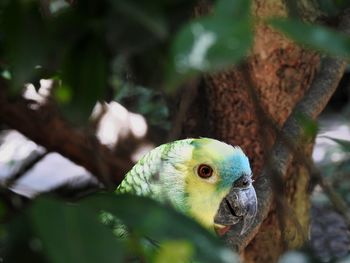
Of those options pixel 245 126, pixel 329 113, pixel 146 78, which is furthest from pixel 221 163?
pixel 329 113

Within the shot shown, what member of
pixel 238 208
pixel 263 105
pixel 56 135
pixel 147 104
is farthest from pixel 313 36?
pixel 147 104

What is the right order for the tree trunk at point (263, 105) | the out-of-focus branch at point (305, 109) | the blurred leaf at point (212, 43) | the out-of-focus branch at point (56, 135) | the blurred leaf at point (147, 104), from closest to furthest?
the blurred leaf at point (212, 43) → the out-of-focus branch at point (305, 109) → the tree trunk at point (263, 105) → the out-of-focus branch at point (56, 135) → the blurred leaf at point (147, 104)

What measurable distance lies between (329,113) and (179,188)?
6.94 ft

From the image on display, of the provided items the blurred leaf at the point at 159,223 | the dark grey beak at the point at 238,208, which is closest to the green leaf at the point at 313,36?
the blurred leaf at the point at 159,223

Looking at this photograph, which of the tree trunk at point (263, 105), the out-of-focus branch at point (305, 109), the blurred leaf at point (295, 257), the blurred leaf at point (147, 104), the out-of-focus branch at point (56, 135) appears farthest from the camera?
the blurred leaf at point (147, 104)

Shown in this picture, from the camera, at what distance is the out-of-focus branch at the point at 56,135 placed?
1706 millimetres

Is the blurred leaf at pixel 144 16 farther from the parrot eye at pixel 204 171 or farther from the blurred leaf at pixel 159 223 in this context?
Answer: the parrot eye at pixel 204 171

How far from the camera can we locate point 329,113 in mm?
3295

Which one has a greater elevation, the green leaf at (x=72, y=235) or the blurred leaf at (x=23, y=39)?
the blurred leaf at (x=23, y=39)

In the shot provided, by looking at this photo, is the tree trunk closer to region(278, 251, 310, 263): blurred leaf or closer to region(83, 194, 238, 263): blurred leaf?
region(278, 251, 310, 263): blurred leaf

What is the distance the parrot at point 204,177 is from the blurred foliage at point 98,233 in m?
0.96

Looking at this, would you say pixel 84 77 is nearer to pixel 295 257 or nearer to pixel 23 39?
pixel 23 39

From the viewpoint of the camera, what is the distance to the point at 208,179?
1.34 metres

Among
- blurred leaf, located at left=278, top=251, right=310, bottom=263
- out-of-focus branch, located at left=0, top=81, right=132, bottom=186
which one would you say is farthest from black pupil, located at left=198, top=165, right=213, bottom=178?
blurred leaf, located at left=278, top=251, right=310, bottom=263
